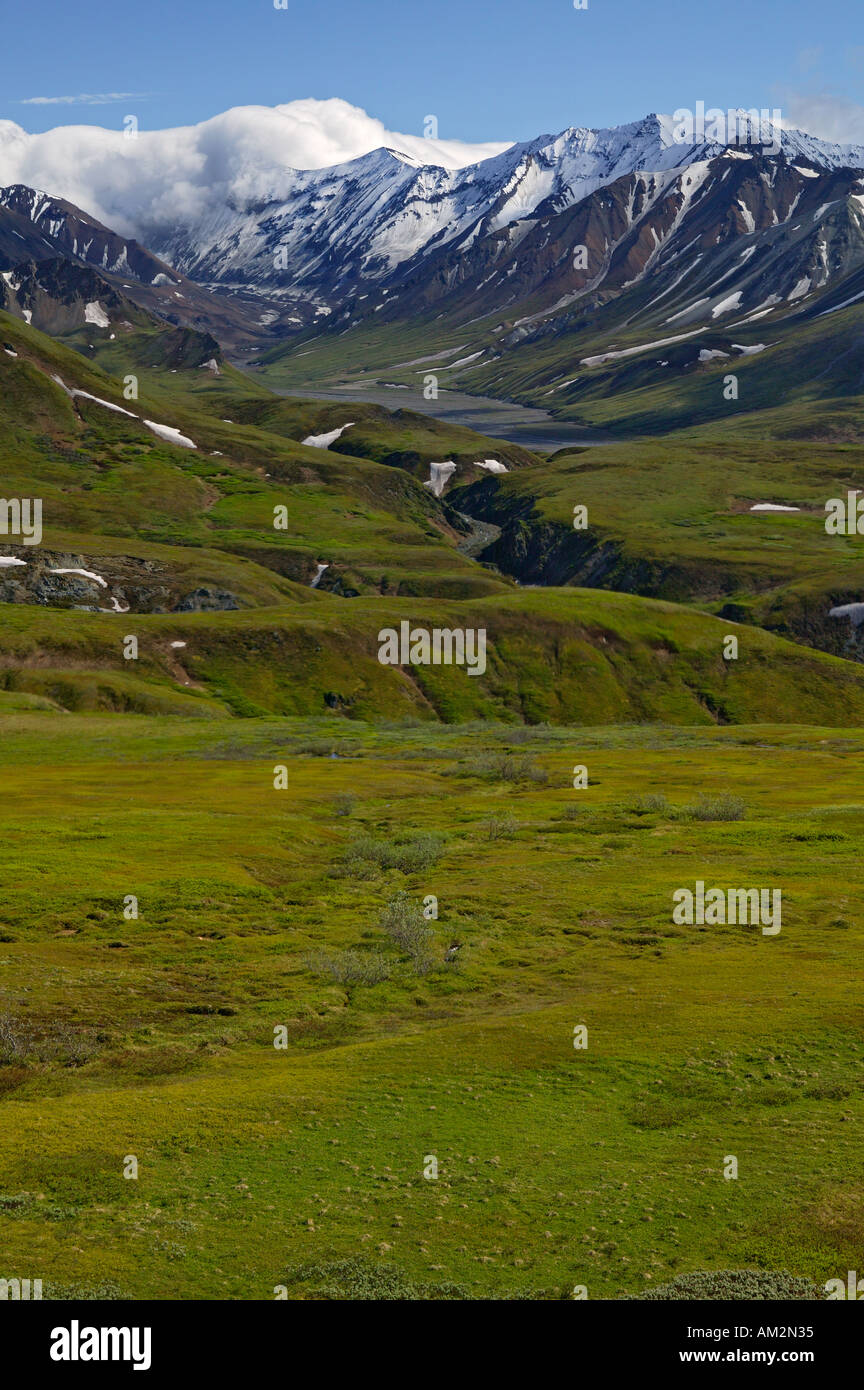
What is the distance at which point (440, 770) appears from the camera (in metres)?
118

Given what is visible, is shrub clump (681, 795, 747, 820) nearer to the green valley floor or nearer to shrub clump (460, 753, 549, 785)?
the green valley floor

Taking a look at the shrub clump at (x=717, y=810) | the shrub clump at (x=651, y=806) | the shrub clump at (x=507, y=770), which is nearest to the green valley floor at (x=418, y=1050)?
the shrub clump at (x=717, y=810)

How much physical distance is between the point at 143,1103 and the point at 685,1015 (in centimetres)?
1984

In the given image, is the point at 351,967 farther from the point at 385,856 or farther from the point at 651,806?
the point at 651,806

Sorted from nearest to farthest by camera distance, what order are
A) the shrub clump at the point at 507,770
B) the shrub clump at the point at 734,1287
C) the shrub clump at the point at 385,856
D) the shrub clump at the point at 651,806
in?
the shrub clump at the point at 734,1287
the shrub clump at the point at 385,856
the shrub clump at the point at 651,806
the shrub clump at the point at 507,770

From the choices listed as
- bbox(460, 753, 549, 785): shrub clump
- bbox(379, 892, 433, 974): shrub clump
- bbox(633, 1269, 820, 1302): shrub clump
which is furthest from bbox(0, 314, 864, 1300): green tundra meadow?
bbox(460, 753, 549, 785): shrub clump

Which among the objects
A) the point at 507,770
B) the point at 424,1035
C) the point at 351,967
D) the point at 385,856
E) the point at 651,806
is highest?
the point at 507,770

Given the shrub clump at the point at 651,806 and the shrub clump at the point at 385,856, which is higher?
the shrub clump at the point at 651,806

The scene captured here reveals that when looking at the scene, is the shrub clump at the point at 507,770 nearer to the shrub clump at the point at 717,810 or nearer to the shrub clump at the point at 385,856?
the shrub clump at the point at 717,810

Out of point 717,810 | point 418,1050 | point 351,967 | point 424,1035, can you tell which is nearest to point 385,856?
point 351,967

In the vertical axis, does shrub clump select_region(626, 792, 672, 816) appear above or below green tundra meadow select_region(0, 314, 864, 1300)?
above

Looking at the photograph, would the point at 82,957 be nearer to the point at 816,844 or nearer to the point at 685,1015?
the point at 685,1015

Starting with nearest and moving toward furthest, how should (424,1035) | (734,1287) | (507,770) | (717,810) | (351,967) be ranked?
(734,1287)
(424,1035)
(351,967)
(717,810)
(507,770)
